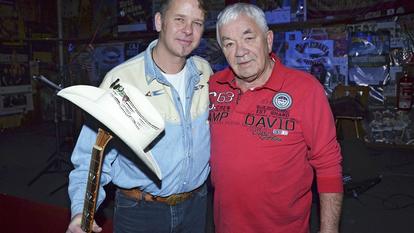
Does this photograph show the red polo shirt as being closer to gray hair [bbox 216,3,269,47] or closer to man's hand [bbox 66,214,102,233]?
gray hair [bbox 216,3,269,47]

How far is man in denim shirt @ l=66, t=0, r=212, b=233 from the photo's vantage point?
1793mm

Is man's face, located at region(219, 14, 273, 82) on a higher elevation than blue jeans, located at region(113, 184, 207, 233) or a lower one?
higher

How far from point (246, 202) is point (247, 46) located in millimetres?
775

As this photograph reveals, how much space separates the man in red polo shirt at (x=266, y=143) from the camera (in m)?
1.74

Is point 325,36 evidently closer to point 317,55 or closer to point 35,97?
point 317,55

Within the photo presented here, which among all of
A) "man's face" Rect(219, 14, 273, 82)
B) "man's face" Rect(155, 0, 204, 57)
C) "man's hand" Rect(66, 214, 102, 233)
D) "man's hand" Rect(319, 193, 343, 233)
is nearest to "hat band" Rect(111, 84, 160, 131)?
"man's hand" Rect(66, 214, 102, 233)

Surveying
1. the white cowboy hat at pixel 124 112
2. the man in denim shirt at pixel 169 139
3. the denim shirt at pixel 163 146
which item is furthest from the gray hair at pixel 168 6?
the white cowboy hat at pixel 124 112

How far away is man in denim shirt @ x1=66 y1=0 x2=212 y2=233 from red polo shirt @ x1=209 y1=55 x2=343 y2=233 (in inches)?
5.5

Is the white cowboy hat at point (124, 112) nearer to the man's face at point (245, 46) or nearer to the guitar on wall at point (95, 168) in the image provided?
the guitar on wall at point (95, 168)

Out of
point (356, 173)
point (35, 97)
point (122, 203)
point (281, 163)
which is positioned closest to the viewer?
point (281, 163)

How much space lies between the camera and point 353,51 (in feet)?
22.8

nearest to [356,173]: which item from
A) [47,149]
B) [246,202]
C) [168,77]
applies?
[246,202]

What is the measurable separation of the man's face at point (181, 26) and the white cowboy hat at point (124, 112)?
763 millimetres

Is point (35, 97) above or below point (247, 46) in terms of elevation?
below
